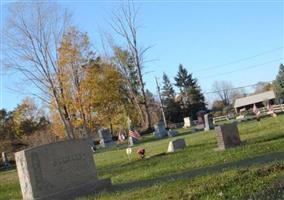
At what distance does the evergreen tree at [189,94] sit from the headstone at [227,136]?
249 feet

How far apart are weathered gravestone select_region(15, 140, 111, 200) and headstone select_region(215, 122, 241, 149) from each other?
16.6 feet

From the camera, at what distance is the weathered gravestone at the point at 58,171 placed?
39.3 feet

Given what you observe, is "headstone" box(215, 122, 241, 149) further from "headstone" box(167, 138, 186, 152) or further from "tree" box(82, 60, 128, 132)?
"tree" box(82, 60, 128, 132)

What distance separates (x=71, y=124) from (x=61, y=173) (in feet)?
141

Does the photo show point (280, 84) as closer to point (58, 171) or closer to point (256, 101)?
point (256, 101)

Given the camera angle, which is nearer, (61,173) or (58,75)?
(61,173)

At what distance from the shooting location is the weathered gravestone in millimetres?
11984

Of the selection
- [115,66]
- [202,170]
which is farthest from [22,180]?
[115,66]

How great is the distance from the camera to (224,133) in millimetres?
16719

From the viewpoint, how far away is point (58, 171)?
12383 millimetres

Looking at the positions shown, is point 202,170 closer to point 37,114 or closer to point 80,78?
point 80,78

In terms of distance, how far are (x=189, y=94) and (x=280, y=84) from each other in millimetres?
18982

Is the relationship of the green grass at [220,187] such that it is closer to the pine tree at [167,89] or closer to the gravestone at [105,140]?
the gravestone at [105,140]

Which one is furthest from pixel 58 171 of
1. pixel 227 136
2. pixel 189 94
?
pixel 189 94
